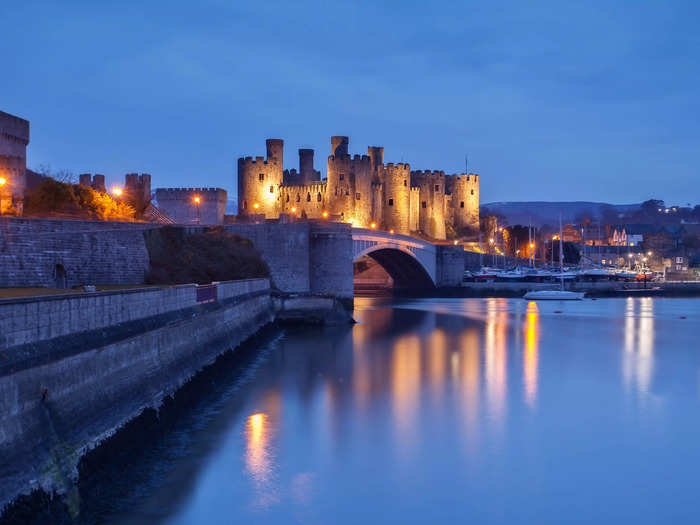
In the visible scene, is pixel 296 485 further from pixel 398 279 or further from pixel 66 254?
pixel 398 279

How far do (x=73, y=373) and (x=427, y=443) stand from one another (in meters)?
6.08

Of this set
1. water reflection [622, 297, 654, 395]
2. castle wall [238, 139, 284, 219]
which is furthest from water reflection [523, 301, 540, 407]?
castle wall [238, 139, 284, 219]

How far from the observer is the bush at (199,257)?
75.9ft

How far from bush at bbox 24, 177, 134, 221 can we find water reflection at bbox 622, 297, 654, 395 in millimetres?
16392

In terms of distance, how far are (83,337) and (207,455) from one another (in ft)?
9.02

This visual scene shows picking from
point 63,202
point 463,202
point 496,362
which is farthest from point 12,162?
point 463,202

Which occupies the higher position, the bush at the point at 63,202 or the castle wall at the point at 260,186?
the castle wall at the point at 260,186

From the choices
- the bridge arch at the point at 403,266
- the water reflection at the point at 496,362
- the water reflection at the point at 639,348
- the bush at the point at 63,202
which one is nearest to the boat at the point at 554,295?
the water reflection at the point at 639,348

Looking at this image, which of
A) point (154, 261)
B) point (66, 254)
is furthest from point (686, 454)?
point (154, 261)

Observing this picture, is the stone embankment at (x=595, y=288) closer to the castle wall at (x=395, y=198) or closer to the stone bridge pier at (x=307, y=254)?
the castle wall at (x=395, y=198)

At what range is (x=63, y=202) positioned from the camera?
2331 cm

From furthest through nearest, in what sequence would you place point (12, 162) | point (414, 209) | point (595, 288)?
1. point (414, 209)
2. point (595, 288)
3. point (12, 162)

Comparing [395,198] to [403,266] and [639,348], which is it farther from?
[639,348]

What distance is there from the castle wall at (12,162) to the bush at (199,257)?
3984mm
